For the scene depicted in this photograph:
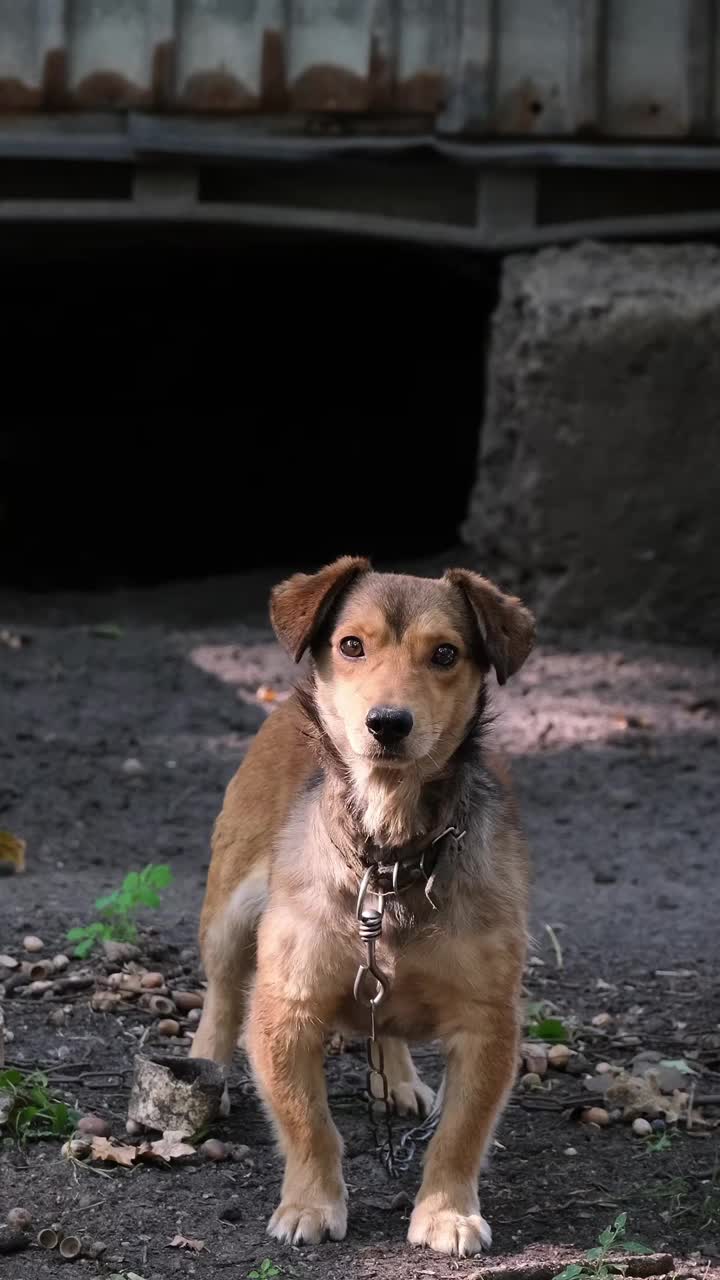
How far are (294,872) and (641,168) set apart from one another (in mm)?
6608

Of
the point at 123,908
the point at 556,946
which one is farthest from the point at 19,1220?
the point at 556,946

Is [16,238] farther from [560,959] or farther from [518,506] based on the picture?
[560,959]

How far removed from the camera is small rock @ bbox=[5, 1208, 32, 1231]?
3.66 metres

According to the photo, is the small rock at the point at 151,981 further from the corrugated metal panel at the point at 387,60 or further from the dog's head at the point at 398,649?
the corrugated metal panel at the point at 387,60

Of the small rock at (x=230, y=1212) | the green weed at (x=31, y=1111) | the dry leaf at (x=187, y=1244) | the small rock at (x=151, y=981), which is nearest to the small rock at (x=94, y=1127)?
the green weed at (x=31, y=1111)

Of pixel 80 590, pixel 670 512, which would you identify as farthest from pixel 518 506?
pixel 80 590

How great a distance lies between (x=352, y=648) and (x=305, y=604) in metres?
0.19

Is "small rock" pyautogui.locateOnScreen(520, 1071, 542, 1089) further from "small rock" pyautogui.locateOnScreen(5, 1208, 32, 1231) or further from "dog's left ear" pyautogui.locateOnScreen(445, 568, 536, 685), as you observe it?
"small rock" pyautogui.locateOnScreen(5, 1208, 32, 1231)

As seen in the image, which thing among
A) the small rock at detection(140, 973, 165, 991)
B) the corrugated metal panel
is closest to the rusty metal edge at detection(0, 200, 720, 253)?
the corrugated metal panel

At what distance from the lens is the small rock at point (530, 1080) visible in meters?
4.79

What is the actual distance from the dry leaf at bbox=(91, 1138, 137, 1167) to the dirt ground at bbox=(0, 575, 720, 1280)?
36 mm

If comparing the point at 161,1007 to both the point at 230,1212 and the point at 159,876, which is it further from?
the point at 230,1212

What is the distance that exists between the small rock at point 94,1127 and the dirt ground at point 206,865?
9 cm

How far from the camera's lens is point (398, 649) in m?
3.76
